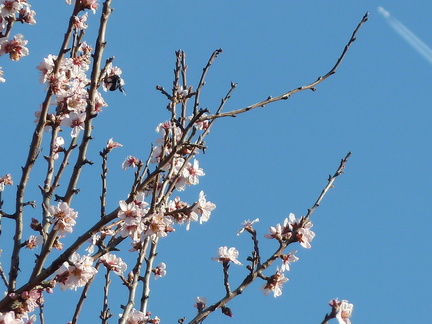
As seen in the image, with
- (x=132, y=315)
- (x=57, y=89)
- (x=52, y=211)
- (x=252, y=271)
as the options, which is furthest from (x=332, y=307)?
(x=57, y=89)

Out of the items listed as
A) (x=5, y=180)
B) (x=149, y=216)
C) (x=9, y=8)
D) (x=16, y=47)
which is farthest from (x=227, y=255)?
(x=9, y=8)

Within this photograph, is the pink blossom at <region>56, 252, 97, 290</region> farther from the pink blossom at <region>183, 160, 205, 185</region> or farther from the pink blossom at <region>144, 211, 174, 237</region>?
the pink blossom at <region>183, 160, 205, 185</region>

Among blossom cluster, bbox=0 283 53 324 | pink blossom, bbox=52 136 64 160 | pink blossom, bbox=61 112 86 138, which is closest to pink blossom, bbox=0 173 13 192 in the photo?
pink blossom, bbox=52 136 64 160

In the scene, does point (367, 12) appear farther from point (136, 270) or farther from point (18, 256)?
point (18, 256)

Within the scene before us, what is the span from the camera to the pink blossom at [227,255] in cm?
500

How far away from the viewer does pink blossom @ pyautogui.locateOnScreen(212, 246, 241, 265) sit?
5004 millimetres

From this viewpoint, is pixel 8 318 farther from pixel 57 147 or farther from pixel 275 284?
pixel 275 284

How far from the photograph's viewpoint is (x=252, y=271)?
456cm

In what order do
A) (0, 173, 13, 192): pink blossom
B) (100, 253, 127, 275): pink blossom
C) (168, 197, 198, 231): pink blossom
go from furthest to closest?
1. (0, 173, 13, 192): pink blossom
2. (100, 253, 127, 275): pink blossom
3. (168, 197, 198, 231): pink blossom

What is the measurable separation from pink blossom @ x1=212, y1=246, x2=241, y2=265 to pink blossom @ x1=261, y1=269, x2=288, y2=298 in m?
0.31

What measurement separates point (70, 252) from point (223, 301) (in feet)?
3.76

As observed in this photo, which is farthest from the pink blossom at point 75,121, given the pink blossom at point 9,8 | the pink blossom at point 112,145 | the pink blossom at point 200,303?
the pink blossom at point 200,303

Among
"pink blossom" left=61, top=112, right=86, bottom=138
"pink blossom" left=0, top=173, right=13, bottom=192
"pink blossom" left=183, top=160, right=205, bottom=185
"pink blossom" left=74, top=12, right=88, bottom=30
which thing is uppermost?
"pink blossom" left=74, top=12, right=88, bottom=30

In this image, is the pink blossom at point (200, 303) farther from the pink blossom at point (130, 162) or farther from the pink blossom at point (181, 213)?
the pink blossom at point (130, 162)
